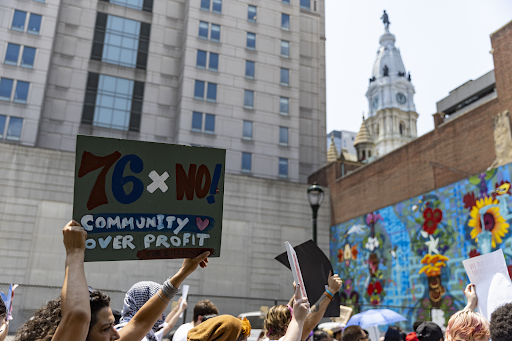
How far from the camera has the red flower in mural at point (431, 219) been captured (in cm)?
2383

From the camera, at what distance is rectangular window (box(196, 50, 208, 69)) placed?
40375 millimetres

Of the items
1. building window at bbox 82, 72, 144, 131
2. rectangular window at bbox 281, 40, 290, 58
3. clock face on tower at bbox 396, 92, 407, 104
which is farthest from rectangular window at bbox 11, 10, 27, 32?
clock face on tower at bbox 396, 92, 407, 104

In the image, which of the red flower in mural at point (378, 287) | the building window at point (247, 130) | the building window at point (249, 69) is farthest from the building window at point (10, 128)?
the red flower in mural at point (378, 287)

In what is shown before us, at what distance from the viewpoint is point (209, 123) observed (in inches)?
1559

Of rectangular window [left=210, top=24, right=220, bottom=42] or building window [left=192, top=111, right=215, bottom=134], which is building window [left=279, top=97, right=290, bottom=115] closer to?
building window [left=192, top=111, right=215, bottom=134]

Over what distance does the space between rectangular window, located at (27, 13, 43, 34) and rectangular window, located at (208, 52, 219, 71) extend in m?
13.7

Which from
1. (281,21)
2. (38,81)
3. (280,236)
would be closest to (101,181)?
(280,236)

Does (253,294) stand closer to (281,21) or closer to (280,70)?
(280,70)

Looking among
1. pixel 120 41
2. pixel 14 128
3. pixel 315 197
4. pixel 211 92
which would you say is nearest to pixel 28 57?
pixel 14 128

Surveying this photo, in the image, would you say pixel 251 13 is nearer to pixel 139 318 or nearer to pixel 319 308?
pixel 319 308

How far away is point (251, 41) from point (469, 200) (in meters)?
26.9

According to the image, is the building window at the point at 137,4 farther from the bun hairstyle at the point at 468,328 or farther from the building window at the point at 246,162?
the bun hairstyle at the point at 468,328

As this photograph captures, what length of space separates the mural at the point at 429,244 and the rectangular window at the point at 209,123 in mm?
15206

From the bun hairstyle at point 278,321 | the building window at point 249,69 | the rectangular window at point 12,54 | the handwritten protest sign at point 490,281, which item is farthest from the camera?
the building window at point 249,69
